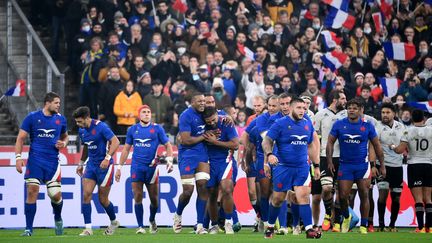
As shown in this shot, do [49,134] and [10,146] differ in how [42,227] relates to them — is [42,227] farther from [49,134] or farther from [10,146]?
[49,134]

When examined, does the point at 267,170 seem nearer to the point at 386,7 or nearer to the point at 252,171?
the point at 252,171

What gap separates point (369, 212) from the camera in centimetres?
2797

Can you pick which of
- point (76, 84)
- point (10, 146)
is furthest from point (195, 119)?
point (76, 84)

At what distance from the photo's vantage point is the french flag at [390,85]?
33750 millimetres

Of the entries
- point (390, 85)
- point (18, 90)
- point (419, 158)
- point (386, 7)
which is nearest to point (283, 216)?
point (419, 158)

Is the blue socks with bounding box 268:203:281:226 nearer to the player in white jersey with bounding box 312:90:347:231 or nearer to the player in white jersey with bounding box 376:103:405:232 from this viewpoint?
the player in white jersey with bounding box 312:90:347:231

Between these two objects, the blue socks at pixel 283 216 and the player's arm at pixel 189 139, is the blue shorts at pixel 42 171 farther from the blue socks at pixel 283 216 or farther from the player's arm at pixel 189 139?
the blue socks at pixel 283 216

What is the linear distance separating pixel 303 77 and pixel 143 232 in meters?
8.81

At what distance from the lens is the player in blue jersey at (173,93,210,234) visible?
25469 millimetres

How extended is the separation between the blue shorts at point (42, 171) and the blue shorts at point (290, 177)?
4752mm

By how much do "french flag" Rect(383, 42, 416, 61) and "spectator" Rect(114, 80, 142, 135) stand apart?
7334 mm

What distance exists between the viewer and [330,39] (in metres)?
36.0

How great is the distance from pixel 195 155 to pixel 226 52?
986 cm

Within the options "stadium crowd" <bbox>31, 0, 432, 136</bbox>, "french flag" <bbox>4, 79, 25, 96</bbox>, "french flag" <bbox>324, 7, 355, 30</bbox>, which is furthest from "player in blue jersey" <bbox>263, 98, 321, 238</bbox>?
"french flag" <bbox>324, 7, 355, 30</bbox>
